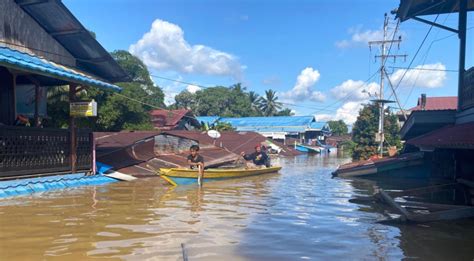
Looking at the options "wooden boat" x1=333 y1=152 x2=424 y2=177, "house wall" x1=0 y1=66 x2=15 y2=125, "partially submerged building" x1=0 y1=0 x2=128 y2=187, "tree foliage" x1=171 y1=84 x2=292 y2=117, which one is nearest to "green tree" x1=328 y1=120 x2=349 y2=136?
"tree foliage" x1=171 y1=84 x2=292 y2=117

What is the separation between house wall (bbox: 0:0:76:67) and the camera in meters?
11.4

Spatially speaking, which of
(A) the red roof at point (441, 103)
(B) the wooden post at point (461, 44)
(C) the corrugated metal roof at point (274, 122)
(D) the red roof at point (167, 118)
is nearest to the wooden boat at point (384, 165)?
(B) the wooden post at point (461, 44)

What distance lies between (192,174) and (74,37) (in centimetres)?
601

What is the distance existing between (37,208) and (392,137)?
31296 millimetres

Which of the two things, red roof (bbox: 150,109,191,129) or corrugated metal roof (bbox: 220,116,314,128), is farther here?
corrugated metal roof (bbox: 220,116,314,128)

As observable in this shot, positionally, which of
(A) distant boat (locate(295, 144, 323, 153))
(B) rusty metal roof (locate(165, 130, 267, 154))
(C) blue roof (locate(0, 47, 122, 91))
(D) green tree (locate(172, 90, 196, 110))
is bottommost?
(A) distant boat (locate(295, 144, 323, 153))

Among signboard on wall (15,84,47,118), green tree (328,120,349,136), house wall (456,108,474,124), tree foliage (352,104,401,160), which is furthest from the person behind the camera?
green tree (328,120,349,136)

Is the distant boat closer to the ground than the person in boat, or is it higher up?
closer to the ground

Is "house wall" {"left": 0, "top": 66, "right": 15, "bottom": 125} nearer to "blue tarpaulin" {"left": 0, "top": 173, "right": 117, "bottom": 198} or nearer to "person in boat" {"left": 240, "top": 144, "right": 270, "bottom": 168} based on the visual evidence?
"blue tarpaulin" {"left": 0, "top": 173, "right": 117, "bottom": 198}

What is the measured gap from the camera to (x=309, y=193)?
12.9m

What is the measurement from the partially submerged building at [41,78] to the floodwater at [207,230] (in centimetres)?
128

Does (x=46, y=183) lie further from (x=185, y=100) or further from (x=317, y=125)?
(x=185, y=100)

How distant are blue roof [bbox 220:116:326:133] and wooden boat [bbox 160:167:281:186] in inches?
1493

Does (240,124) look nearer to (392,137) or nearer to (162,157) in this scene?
(392,137)
